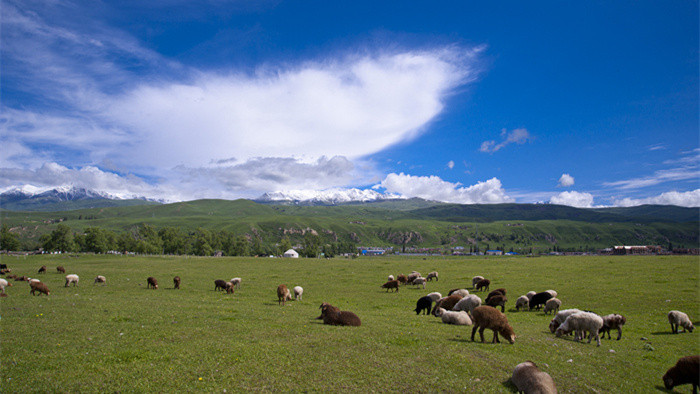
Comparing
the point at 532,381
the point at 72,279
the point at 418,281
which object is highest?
the point at 532,381

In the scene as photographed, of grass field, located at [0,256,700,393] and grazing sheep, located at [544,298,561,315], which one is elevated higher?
grass field, located at [0,256,700,393]

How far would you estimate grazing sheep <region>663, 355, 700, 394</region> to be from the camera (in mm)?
9844

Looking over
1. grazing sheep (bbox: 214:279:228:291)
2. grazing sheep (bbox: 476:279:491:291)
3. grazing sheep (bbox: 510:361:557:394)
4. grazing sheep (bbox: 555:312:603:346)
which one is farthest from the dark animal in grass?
grazing sheep (bbox: 510:361:557:394)

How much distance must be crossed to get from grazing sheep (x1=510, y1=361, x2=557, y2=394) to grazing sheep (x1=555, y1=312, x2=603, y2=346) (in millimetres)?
8117

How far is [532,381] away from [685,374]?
18.3ft

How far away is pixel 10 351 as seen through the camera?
36.8 ft

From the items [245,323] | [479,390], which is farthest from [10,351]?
[479,390]

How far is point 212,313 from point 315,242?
145013mm

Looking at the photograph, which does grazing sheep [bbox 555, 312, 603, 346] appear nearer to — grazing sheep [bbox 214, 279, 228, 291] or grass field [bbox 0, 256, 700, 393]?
grass field [bbox 0, 256, 700, 393]

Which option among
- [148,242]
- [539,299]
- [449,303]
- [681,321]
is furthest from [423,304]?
[148,242]

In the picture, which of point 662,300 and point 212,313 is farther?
point 662,300

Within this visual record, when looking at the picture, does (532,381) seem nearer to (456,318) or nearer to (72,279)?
(456,318)

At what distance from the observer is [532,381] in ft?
29.6

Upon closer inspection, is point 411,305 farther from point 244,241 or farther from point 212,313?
point 244,241
